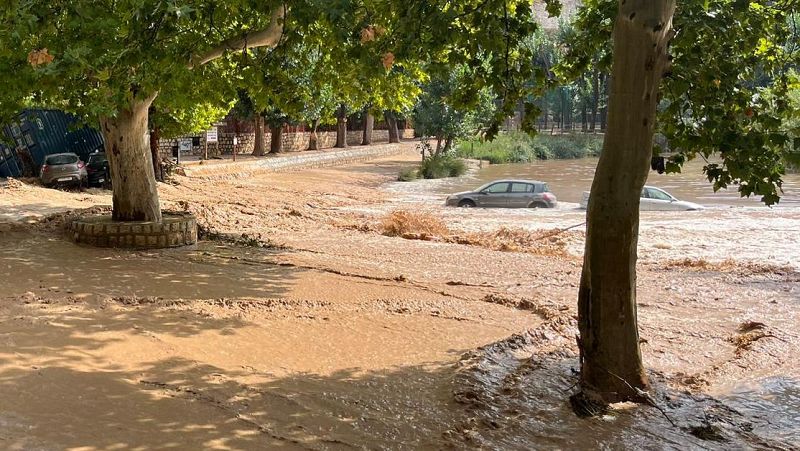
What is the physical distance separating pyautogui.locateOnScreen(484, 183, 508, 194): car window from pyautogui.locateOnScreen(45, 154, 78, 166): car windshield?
572 inches

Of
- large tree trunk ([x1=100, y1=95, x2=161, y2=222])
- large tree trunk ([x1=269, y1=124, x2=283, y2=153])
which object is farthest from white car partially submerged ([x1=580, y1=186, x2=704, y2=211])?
large tree trunk ([x1=269, y1=124, x2=283, y2=153])

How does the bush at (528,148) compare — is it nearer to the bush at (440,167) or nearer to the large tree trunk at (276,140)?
the bush at (440,167)

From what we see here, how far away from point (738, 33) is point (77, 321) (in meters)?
8.59

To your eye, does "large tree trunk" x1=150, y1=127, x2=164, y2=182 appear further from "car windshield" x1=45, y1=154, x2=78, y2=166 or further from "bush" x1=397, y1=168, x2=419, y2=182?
"bush" x1=397, y1=168, x2=419, y2=182

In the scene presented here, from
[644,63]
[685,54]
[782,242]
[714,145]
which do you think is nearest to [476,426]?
[644,63]

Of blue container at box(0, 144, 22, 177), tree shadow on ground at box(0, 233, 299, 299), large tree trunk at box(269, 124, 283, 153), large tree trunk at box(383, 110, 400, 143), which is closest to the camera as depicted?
tree shadow on ground at box(0, 233, 299, 299)

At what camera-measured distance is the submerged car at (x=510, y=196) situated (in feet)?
95.7

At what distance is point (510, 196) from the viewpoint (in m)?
29.2

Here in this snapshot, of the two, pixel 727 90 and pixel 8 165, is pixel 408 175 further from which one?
pixel 727 90

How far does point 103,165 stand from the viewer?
85.8 ft

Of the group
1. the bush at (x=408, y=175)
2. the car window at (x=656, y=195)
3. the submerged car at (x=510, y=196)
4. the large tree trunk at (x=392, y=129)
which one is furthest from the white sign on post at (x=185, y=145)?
the large tree trunk at (x=392, y=129)

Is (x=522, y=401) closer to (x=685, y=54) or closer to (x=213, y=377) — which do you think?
→ (x=213, y=377)

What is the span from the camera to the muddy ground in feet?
19.9

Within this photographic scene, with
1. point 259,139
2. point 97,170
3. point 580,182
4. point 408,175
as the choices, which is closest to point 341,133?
point 259,139
